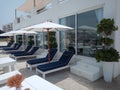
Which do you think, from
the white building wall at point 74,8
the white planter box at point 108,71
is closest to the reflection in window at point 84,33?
the white building wall at point 74,8

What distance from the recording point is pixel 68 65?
684 centimetres

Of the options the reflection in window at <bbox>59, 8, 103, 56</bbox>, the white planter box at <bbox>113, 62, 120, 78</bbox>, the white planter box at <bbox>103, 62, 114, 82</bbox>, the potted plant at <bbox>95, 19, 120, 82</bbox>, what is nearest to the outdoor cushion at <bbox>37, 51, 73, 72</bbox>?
the reflection in window at <bbox>59, 8, 103, 56</bbox>

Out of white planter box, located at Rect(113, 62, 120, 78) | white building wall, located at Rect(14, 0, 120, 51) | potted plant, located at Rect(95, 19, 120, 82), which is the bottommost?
white planter box, located at Rect(113, 62, 120, 78)

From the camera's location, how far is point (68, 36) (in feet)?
29.3

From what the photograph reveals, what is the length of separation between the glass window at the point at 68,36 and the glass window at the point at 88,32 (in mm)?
610

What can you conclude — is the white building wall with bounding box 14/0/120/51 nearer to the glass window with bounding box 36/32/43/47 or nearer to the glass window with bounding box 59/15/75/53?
the glass window with bounding box 59/15/75/53

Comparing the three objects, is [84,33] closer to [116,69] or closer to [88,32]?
[88,32]

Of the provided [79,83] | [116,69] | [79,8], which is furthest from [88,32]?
[79,83]

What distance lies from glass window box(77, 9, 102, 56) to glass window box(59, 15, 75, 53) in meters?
0.61

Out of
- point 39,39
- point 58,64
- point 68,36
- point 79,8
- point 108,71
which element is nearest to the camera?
point 108,71

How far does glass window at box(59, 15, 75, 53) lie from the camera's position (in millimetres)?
8375

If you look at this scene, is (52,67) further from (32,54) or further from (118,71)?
(32,54)

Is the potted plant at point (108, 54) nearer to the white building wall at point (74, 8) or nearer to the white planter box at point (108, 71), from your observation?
the white planter box at point (108, 71)

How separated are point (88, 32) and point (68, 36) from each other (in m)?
2.01
